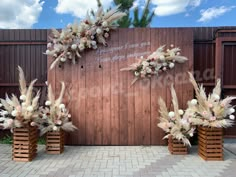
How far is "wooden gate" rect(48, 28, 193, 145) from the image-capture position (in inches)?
206

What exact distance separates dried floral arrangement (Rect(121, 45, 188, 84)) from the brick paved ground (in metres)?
1.53

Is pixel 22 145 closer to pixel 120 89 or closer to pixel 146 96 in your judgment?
pixel 120 89

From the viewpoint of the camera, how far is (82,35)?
5.09 m

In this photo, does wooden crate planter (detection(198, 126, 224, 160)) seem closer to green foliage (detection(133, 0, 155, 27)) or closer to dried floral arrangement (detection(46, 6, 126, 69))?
dried floral arrangement (detection(46, 6, 126, 69))

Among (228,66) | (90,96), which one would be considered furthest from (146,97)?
(228,66)

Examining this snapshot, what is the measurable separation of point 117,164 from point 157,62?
2.15 metres

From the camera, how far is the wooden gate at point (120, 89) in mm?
5230

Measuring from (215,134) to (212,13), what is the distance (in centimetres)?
446

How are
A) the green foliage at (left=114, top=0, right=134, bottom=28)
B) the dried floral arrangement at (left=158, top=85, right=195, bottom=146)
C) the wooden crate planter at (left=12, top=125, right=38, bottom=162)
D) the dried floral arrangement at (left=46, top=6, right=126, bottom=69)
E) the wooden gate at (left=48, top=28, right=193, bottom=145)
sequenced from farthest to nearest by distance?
the green foliage at (left=114, top=0, right=134, bottom=28)
the wooden gate at (left=48, top=28, right=193, bottom=145)
the dried floral arrangement at (left=46, top=6, right=126, bottom=69)
the dried floral arrangement at (left=158, top=85, right=195, bottom=146)
the wooden crate planter at (left=12, top=125, right=38, bottom=162)

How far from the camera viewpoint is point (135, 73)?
515 cm

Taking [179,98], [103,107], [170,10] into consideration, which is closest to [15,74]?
[103,107]

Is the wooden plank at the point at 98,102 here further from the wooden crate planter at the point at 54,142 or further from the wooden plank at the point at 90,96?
the wooden crate planter at the point at 54,142

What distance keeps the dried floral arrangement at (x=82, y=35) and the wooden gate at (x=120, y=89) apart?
19 cm

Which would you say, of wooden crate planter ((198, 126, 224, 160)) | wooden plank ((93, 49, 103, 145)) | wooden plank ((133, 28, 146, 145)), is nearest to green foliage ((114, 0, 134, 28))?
wooden plank ((133, 28, 146, 145))
